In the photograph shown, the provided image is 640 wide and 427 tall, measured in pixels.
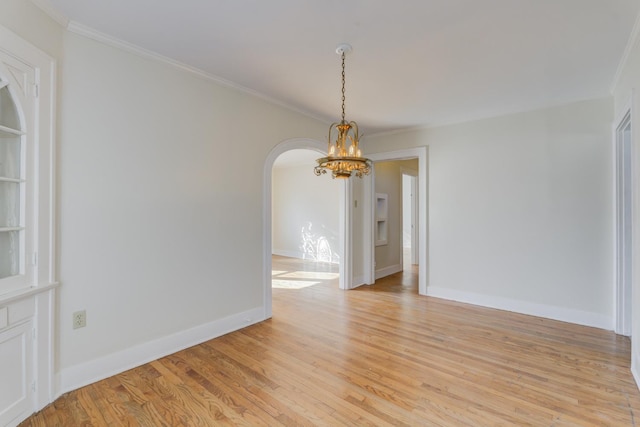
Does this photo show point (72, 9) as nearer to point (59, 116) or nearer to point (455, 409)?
point (59, 116)

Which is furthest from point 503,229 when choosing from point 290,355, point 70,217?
point 70,217

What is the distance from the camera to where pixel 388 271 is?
20.3 ft

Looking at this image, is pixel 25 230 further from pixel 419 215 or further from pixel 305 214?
pixel 305 214

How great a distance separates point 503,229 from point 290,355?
3179mm

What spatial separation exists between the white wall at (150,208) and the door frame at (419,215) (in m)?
2.34

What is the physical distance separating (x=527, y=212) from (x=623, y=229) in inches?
35.1

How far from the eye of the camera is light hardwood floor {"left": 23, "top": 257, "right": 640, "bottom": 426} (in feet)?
6.41

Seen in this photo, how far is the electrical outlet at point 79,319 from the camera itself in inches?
88.7

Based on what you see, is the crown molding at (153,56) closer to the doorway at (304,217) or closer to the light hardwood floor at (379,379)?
the light hardwood floor at (379,379)

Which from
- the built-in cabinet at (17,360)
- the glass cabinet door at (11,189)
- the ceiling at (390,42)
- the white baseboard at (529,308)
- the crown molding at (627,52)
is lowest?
the white baseboard at (529,308)

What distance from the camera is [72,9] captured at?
6.73ft

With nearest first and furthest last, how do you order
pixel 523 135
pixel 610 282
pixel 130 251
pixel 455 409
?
pixel 455 409 → pixel 130 251 → pixel 610 282 → pixel 523 135

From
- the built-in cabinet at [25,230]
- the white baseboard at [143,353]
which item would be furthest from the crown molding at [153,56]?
the white baseboard at [143,353]

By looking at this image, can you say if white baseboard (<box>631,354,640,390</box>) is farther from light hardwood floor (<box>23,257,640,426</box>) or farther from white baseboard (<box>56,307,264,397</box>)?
white baseboard (<box>56,307,264,397</box>)
